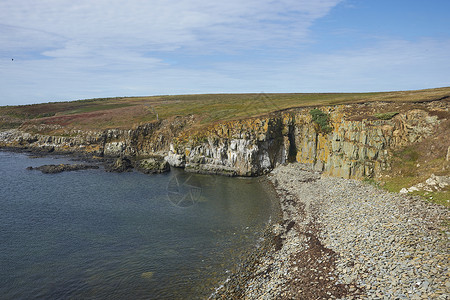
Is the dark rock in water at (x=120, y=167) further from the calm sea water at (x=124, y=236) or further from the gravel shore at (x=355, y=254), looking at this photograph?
the gravel shore at (x=355, y=254)

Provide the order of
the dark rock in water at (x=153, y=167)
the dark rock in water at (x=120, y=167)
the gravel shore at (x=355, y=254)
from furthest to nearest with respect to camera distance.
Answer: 1. the dark rock in water at (x=120, y=167)
2. the dark rock in water at (x=153, y=167)
3. the gravel shore at (x=355, y=254)

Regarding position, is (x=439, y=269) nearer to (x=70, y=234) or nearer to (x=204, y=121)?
(x=70, y=234)

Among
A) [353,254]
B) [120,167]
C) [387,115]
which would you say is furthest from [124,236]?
[387,115]

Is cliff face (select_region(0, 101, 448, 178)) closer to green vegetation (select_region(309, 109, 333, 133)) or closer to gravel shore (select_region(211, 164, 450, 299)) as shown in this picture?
green vegetation (select_region(309, 109, 333, 133))

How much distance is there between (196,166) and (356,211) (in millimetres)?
37667

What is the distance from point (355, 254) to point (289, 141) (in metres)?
40.5

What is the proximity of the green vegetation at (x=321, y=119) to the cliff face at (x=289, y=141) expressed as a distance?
669mm

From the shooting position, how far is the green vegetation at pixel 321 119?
53500 mm

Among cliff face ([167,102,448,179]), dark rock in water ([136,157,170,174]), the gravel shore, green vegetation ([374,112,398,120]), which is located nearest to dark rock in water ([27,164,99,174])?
dark rock in water ([136,157,170,174])

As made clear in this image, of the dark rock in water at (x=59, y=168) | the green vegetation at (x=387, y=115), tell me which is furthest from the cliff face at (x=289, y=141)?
the dark rock in water at (x=59, y=168)

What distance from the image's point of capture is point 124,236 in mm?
29812

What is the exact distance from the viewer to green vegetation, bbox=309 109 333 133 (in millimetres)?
53500

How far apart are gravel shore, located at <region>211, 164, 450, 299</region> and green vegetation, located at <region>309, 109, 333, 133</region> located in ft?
71.9

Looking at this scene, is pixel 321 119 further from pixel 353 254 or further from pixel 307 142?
pixel 353 254
